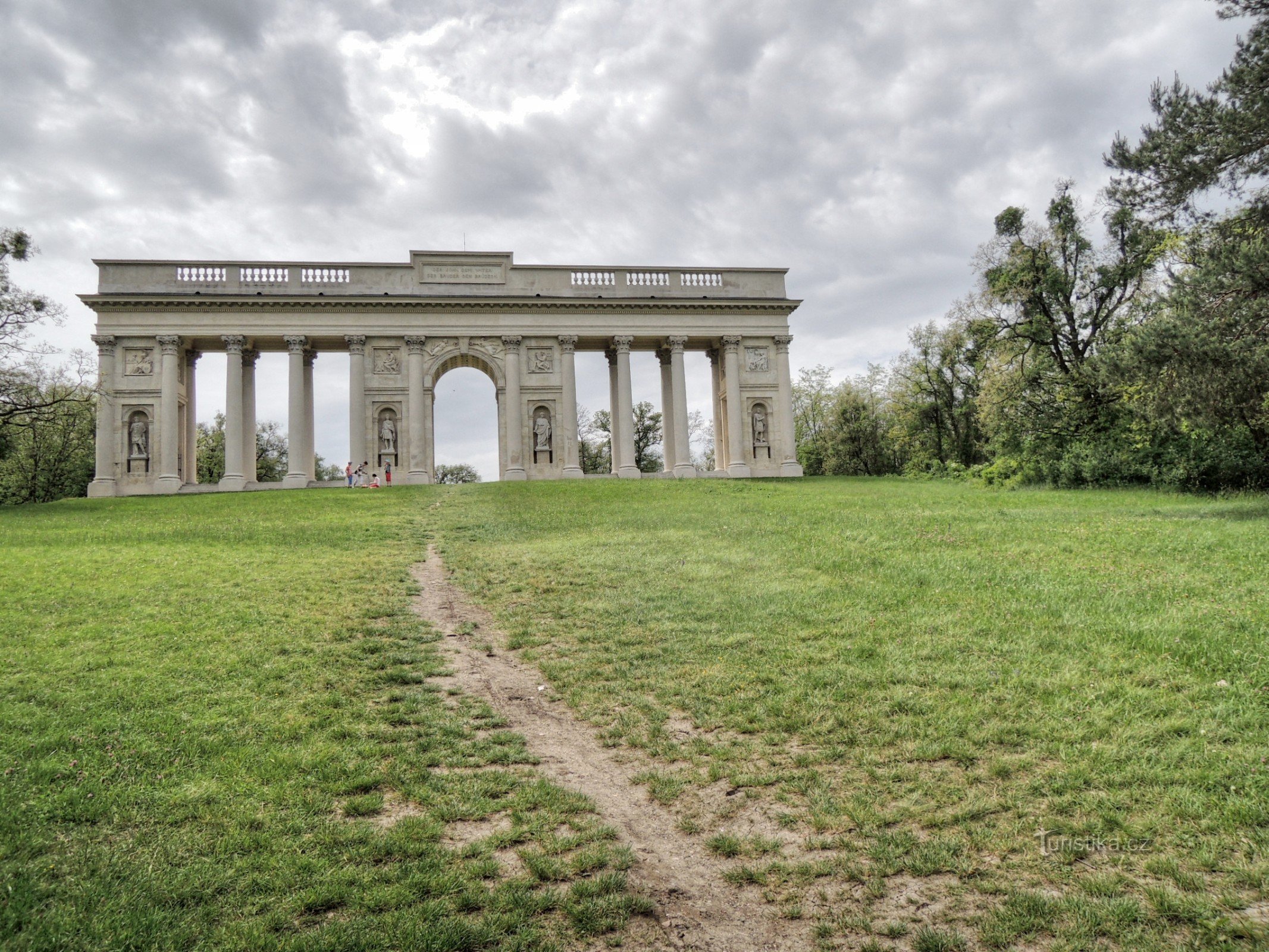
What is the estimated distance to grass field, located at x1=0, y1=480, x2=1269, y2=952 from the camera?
4.59 m

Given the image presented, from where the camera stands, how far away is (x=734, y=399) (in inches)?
1770

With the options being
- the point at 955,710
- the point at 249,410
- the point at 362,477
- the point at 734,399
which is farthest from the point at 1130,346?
the point at 249,410

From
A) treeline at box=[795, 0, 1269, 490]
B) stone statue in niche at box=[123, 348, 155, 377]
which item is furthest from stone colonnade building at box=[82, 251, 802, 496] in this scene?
treeline at box=[795, 0, 1269, 490]

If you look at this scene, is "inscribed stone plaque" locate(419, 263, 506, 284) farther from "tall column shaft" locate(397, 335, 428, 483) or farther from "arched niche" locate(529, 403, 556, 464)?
"arched niche" locate(529, 403, 556, 464)

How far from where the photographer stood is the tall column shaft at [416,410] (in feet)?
137

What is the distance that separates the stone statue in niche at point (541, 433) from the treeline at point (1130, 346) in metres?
21.8

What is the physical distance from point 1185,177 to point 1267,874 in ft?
52.3

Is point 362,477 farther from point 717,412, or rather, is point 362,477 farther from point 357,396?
point 717,412

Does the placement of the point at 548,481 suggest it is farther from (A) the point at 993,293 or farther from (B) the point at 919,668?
(B) the point at 919,668

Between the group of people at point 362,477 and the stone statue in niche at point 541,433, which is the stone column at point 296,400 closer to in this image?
the group of people at point 362,477

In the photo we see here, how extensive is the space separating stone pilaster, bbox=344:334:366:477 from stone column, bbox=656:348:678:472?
58.7 feet

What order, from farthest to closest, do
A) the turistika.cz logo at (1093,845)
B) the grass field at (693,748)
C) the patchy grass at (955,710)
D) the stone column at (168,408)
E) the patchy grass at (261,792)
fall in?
the stone column at (168,408) < the turistika.cz logo at (1093,845) < the patchy grass at (955,710) < the grass field at (693,748) < the patchy grass at (261,792)

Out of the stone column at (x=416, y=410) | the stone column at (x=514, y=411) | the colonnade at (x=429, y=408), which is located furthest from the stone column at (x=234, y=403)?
the stone column at (x=514, y=411)

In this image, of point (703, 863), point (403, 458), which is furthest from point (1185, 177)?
point (403, 458)
